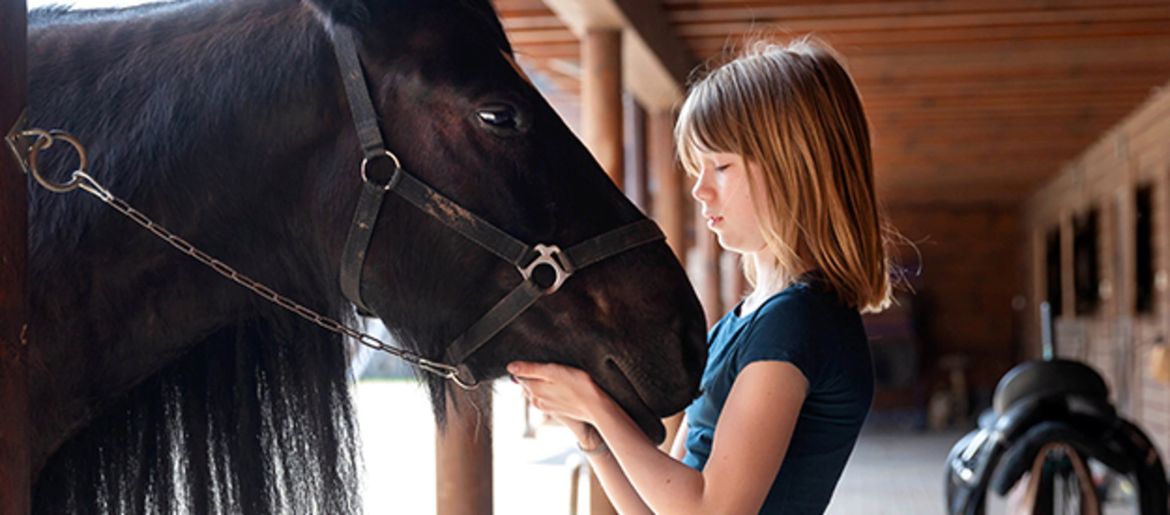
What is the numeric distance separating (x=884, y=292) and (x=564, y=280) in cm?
47

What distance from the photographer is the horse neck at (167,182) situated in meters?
1.28

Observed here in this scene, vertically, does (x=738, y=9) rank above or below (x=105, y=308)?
above

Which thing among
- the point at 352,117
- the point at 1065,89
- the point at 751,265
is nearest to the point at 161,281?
the point at 352,117

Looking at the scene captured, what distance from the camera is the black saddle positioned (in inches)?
137

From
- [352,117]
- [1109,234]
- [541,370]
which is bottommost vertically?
[541,370]

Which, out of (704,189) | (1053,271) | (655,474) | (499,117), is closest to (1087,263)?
(1053,271)

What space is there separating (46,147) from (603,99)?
2755mm

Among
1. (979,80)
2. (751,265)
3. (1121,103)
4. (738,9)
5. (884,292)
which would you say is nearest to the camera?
(884,292)

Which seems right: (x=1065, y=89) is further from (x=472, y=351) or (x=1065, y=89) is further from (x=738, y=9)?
(x=472, y=351)

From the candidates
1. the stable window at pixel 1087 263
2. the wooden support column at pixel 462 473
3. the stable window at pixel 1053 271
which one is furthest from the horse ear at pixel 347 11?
the stable window at pixel 1053 271

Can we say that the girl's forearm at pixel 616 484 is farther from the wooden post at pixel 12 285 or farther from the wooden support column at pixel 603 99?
the wooden support column at pixel 603 99

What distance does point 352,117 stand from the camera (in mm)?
1330

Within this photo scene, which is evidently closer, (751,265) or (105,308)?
(105,308)

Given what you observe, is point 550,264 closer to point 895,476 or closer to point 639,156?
point 639,156
